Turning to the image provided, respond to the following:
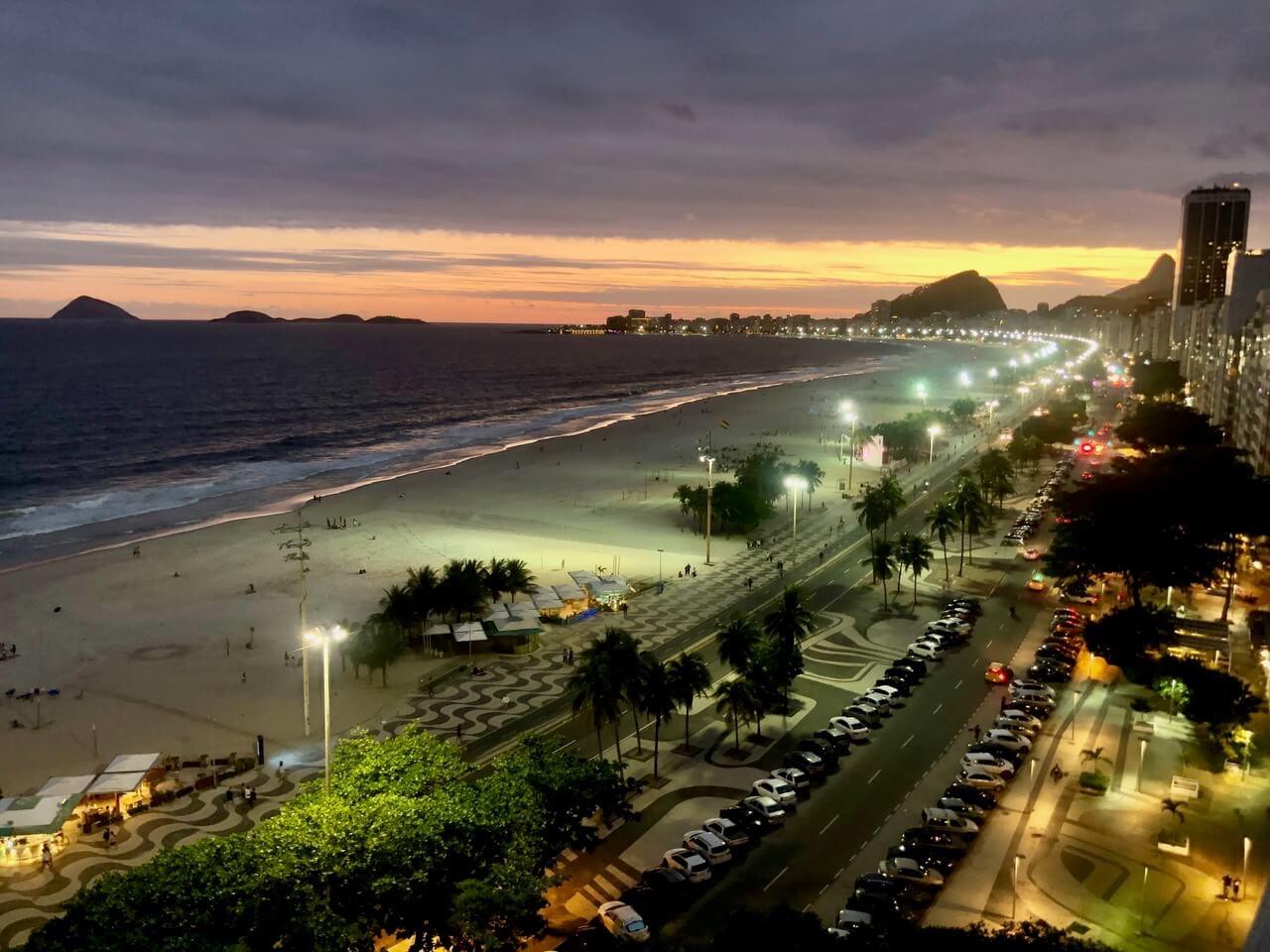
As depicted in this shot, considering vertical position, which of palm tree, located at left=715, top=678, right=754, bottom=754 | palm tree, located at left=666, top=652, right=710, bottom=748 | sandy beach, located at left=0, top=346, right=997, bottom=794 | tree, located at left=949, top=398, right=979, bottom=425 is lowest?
sandy beach, located at left=0, top=346, right=997, bottom=794

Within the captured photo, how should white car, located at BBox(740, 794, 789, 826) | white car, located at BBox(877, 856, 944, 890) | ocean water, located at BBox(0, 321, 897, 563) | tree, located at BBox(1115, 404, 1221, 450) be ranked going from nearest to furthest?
white car, located at BBox(877, 856, 944, 890) < white car, located at BBox(740, 794, 789, 826) < tree, located at BBox(1115, 404, 1221, 450) < ocean water, located at BBox(0, 321, 897, 563)

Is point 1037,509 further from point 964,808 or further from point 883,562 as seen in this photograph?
point 964,808

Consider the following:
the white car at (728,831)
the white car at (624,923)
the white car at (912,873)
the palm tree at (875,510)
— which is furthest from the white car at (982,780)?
the palm tree at (875,510)

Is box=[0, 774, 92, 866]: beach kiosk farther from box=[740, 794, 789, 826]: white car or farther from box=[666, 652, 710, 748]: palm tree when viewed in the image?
box=[740, 794, 789, 826]: white car

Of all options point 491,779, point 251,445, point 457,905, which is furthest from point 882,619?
point 251,445

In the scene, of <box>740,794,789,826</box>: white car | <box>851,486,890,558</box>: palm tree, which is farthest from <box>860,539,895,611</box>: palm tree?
<box>740,794,789,826</box>: white car

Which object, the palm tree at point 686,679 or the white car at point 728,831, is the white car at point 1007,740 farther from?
the white car at point 728,831

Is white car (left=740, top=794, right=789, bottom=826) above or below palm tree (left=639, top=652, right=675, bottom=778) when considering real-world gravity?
below

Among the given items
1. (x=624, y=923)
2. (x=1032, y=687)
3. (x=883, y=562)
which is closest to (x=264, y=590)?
(x=883, y=562)
